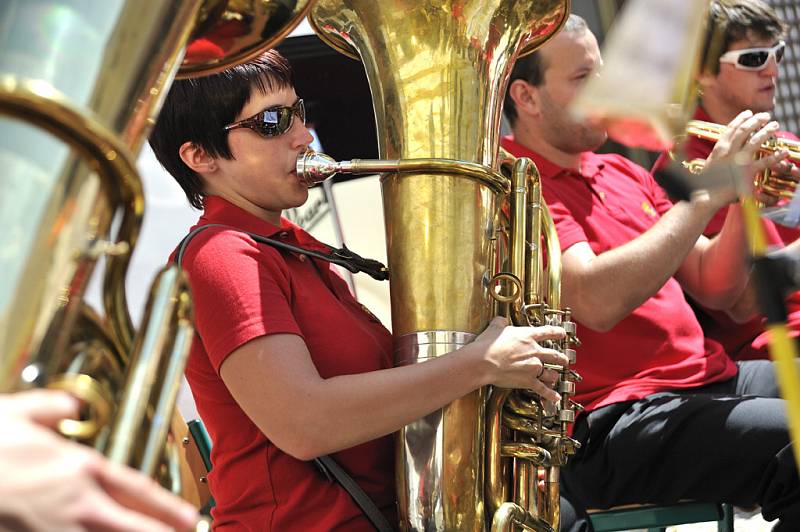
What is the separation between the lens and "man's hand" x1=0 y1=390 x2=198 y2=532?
723 mm

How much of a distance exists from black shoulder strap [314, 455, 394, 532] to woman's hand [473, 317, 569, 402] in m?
0.30

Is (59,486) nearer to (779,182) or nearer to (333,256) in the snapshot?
(333,256)

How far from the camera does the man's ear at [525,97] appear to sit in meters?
3.02

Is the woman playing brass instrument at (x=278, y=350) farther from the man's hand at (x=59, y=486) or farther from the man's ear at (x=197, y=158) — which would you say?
the man's hand at (x=59, y=486)

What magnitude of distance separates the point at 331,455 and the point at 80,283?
101 cm

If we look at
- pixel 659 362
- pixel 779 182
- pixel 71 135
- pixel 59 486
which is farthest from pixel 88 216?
pixel 779 182

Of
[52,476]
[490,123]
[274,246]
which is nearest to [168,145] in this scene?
[274,246]

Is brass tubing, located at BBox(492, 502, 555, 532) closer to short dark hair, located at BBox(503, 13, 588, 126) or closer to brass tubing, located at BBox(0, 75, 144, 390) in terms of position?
brass tubing, located at BBox(0, 75, 144, 390)

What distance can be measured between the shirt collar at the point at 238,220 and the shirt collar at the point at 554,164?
3.07 feet

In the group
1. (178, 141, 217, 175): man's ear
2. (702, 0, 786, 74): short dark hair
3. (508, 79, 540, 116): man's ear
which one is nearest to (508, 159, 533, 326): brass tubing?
(178, 141, 217, 175): man's ear

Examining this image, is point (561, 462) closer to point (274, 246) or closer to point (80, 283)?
point (274, 246)

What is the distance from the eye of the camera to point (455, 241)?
200 centimetres

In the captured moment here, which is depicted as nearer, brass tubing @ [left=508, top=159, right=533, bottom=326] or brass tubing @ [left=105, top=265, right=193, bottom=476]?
brass tubing @ [left=105, top=265, right=193, bottom=476]

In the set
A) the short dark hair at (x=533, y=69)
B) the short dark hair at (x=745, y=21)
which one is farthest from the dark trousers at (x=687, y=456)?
the short dark hair at (x=745, y=21)
